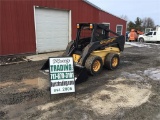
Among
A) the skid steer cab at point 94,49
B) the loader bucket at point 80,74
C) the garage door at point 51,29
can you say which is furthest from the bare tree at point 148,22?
the loader bucket at point 80,74

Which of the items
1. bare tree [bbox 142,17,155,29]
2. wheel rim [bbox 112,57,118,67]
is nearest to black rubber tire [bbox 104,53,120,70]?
wheel rim [bbox 112,57,118,67]

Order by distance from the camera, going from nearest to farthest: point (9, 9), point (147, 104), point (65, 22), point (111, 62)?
point (147, 104), point (111, 62), point (9, 9), point (65, 22)

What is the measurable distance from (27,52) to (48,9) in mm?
3044

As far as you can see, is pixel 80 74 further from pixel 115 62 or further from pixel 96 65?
pixel 115 62

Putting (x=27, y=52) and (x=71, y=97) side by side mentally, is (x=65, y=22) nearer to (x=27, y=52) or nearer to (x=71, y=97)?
(x=27, y=52)

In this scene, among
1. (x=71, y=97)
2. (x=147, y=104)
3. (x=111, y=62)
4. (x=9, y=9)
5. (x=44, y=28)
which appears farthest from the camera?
(x=44, y=28)

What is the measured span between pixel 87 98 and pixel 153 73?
3808 millimetres

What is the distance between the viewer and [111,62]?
7.43 metres

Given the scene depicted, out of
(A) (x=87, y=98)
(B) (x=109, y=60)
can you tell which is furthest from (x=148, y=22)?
(A) (x=87, y=98)

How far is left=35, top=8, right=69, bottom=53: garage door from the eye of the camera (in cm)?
1123

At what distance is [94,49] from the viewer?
22.2 feet

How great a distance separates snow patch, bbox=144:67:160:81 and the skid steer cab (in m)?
1.33

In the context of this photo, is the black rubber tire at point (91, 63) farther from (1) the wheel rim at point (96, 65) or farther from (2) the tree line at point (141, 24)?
(2) the tree line at point (141, 24)

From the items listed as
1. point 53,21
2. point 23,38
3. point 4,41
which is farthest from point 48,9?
point 4,41
